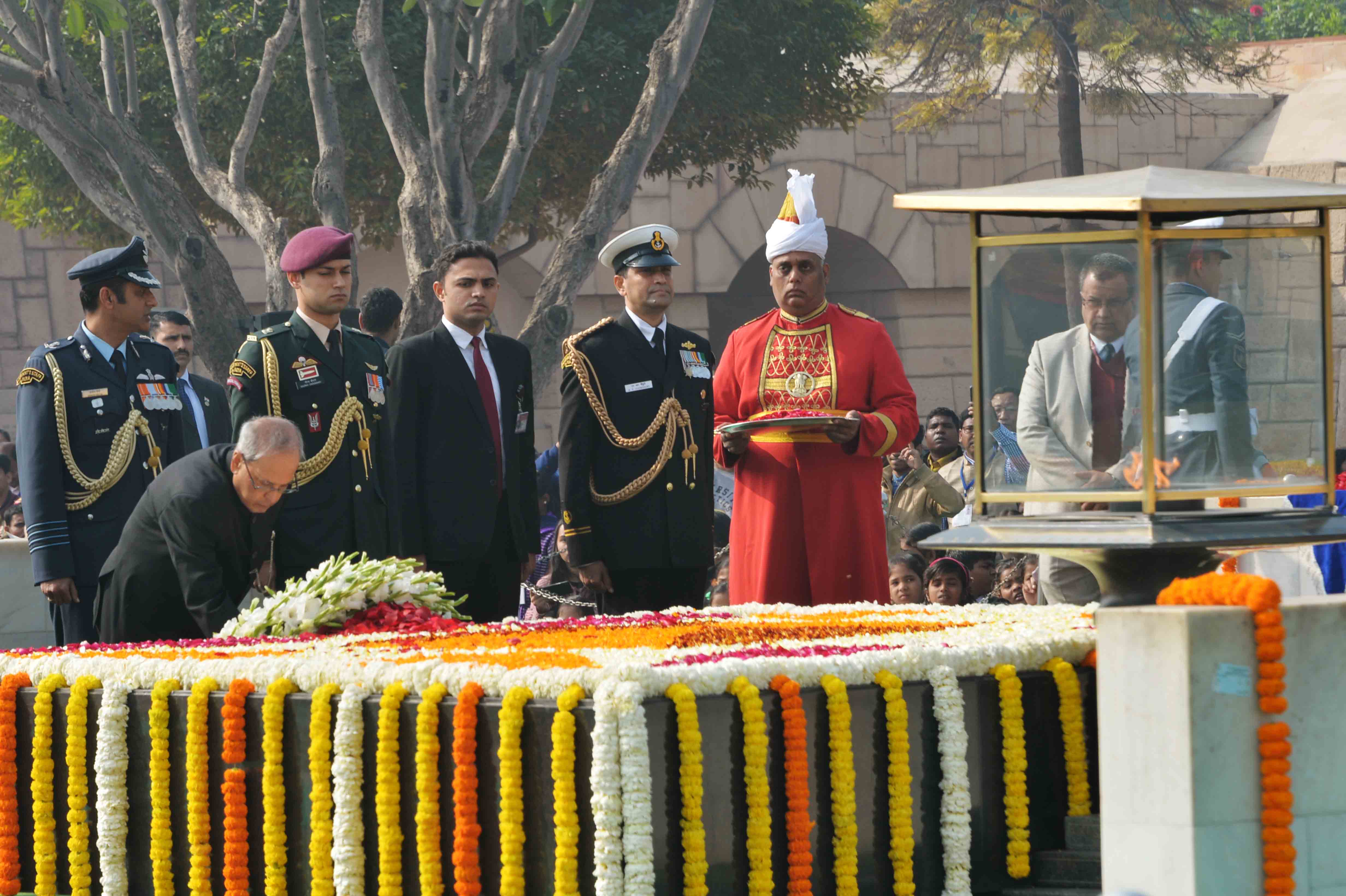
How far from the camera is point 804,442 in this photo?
19.4 feet

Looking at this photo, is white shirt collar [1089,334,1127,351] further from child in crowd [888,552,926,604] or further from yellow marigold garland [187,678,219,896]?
child in crowd [888,552,926,604]

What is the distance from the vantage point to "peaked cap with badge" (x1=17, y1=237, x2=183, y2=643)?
19.4 ft

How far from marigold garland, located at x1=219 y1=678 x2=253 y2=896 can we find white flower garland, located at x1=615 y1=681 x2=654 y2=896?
1.03m

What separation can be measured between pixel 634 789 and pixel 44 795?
5.66 feet

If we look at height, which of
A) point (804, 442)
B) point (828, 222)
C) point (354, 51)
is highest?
point (354, 51)

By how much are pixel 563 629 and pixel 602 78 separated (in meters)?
12.9

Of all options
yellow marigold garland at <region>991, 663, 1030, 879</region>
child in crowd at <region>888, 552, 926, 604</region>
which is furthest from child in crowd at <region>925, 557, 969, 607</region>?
yellow marigold garland at <region>991, 663, 1030, 879</region>

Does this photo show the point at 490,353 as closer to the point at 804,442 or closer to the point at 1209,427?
the point at 804,442

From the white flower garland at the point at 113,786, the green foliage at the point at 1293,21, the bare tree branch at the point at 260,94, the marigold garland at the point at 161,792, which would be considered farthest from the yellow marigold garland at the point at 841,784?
the green foliage at the point at 1293,21

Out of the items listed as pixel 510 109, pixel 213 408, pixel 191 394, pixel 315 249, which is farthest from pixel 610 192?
pixel 315 249

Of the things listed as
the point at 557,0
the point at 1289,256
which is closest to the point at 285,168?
the point at 557,0

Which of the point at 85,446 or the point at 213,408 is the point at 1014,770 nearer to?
the point at 85,446

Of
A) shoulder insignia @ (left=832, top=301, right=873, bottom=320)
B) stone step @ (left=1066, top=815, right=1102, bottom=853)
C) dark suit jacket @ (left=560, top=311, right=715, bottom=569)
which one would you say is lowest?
stone step @ (left=1066, top=815, right=1102, bottom=853)

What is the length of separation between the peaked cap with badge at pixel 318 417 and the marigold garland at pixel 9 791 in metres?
1.56
